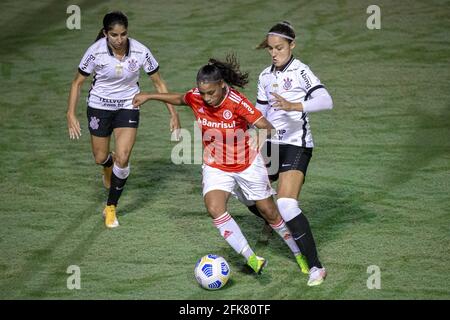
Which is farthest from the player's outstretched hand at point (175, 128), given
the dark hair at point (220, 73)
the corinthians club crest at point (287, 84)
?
the corinthians club crest at point (287, 84)

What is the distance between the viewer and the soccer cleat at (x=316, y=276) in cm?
845

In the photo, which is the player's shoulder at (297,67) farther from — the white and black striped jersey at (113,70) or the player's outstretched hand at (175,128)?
the white and black striped jersey at (113,70)

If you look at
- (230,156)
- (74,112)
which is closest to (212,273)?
(230,156)

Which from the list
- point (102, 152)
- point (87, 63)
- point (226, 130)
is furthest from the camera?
point (102, 152)

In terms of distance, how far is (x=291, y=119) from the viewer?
8977 millimetres

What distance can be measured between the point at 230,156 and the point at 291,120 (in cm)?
77

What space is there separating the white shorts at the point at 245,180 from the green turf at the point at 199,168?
0.78 metres

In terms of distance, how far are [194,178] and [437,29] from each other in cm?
812

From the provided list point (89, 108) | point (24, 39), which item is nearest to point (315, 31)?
point (24, 39)

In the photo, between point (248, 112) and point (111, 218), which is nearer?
point (248, 112)

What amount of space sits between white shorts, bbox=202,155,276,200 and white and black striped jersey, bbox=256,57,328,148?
460mm

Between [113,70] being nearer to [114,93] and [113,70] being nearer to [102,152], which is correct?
[114,93]

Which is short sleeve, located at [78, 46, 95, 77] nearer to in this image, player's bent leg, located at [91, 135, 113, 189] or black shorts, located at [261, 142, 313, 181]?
player's bent leg, located at [91, 135, 113, 189]

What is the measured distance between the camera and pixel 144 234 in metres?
9.85
